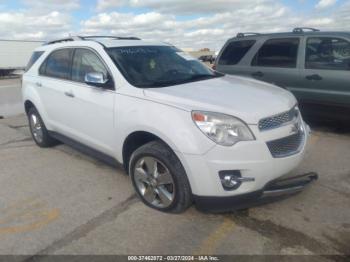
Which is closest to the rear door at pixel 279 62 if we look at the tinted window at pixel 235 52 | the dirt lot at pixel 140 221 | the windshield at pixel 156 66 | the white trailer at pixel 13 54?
the tinted window at pixel 235 52

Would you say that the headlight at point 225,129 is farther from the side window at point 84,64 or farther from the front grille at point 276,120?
the side window at point 84,64

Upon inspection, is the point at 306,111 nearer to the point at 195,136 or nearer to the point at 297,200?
the point at 297,200

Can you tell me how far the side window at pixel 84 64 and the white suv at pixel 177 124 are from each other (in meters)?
0.01

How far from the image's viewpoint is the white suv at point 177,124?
313cm

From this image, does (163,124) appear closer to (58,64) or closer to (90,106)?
(90,106)

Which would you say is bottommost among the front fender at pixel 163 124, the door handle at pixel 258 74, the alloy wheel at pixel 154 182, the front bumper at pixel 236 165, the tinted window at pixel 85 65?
the alloy wheel at pixel 154 182

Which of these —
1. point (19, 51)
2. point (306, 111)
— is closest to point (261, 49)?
point (306, 111)

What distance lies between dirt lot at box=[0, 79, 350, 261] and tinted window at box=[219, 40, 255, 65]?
9.96 ft

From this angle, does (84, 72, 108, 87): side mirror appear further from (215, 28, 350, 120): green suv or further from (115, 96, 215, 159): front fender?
(215, 28, 350, 120): green suv

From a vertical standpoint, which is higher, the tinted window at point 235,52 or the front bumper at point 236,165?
the tinted window at point 235,52

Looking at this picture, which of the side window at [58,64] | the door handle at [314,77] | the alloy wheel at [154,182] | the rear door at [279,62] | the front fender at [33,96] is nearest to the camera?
the alloy wheel at [154,182]

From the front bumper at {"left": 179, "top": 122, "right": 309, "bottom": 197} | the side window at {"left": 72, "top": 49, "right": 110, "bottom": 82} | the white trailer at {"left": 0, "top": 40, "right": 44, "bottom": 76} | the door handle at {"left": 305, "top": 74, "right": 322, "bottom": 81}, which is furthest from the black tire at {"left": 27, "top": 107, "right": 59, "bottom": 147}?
the white trailer at {"left": 0, "top": 40, "right": 44, "bottom": 76}

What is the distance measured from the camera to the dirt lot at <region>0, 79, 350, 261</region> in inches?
122

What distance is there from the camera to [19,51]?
3262 centimetres
